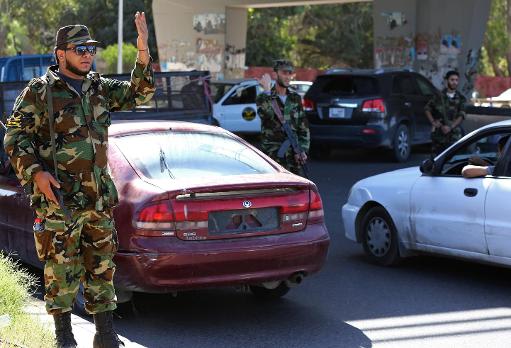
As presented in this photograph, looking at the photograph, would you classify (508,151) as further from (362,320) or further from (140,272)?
(140,272)

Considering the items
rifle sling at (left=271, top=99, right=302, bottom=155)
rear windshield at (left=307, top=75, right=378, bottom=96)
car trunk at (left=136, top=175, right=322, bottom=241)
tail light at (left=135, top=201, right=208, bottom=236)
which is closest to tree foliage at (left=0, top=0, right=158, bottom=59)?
rear windshield at (left=307, top=75, right=378, bottom=96)

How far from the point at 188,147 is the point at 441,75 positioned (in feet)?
59.1

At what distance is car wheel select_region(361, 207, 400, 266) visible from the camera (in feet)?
26.8

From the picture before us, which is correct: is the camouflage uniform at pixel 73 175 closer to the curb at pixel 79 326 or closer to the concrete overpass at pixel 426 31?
the curb at pixel 79 326

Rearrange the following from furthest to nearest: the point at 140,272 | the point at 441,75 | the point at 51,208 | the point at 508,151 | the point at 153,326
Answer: the point at 441,75 → the point at 508,151 → the point at 153,326 → the point at 140,272 → the point at 51,208

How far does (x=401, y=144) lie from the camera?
54.7 feet

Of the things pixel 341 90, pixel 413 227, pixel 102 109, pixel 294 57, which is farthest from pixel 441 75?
pixel 294 57

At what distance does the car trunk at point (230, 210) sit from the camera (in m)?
5.77

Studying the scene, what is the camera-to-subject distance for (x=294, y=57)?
5559 cm

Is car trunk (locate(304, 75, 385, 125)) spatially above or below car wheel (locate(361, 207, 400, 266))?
above

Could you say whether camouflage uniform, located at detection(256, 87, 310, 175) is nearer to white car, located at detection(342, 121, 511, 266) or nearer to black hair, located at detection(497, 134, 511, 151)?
white car, located at detection(342, 121, 511, 266)

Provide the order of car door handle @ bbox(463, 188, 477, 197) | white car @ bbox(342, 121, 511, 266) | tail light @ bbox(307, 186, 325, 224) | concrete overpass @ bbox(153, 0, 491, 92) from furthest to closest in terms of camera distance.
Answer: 1. concrete overpass @ bbox(153, 0, 491, 92)
2. car door handle @ bbox(463, 188, 477, 197)
3. white car @ bbox(342, 121, 511, 266)
4. tail light @ bbox(307, 186, 325, 224)

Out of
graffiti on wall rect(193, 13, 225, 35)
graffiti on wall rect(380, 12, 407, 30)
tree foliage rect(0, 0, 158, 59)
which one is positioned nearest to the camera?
graffiti on wall rect(380, 12, 407, 30)

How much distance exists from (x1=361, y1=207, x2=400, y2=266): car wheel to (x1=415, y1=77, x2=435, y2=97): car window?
931cm
